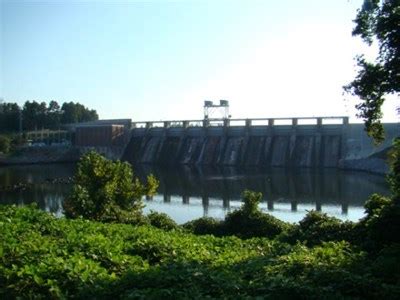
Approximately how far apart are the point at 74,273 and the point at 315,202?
1136 inches

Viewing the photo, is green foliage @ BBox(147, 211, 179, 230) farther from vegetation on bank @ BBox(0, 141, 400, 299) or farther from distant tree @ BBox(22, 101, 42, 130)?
distant tree @ BBox(22, 101, 42, 130)

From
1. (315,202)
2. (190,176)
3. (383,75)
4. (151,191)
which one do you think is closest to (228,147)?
(190,176)

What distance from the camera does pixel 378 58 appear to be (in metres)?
11.0

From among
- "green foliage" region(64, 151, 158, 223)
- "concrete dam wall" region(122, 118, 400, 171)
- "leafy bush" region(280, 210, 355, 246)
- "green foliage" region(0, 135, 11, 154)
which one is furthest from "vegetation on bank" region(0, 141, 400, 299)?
"green foliage" region(0, 135, 11, 154)

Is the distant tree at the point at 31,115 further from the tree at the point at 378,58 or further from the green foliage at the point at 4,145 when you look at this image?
the tree at the point at 378,58

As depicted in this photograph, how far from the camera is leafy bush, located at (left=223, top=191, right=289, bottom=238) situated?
16.9 m

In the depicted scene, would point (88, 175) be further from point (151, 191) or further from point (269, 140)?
point (269, 140)

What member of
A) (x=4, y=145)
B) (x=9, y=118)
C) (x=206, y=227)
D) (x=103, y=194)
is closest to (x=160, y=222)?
(x=206, y=227)

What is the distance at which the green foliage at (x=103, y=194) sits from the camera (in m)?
17.8

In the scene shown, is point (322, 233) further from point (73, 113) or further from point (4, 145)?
point (73, 113)

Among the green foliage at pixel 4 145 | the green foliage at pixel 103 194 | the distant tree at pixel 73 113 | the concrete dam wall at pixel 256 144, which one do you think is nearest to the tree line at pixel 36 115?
the distant tree at pixel 73 113

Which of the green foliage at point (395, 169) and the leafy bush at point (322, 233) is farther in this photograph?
the green foliage at point (395, 169)

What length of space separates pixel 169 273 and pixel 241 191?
108 ft

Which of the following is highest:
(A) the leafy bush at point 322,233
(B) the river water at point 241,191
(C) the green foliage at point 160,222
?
(A) the leafy bush at point 322,233
